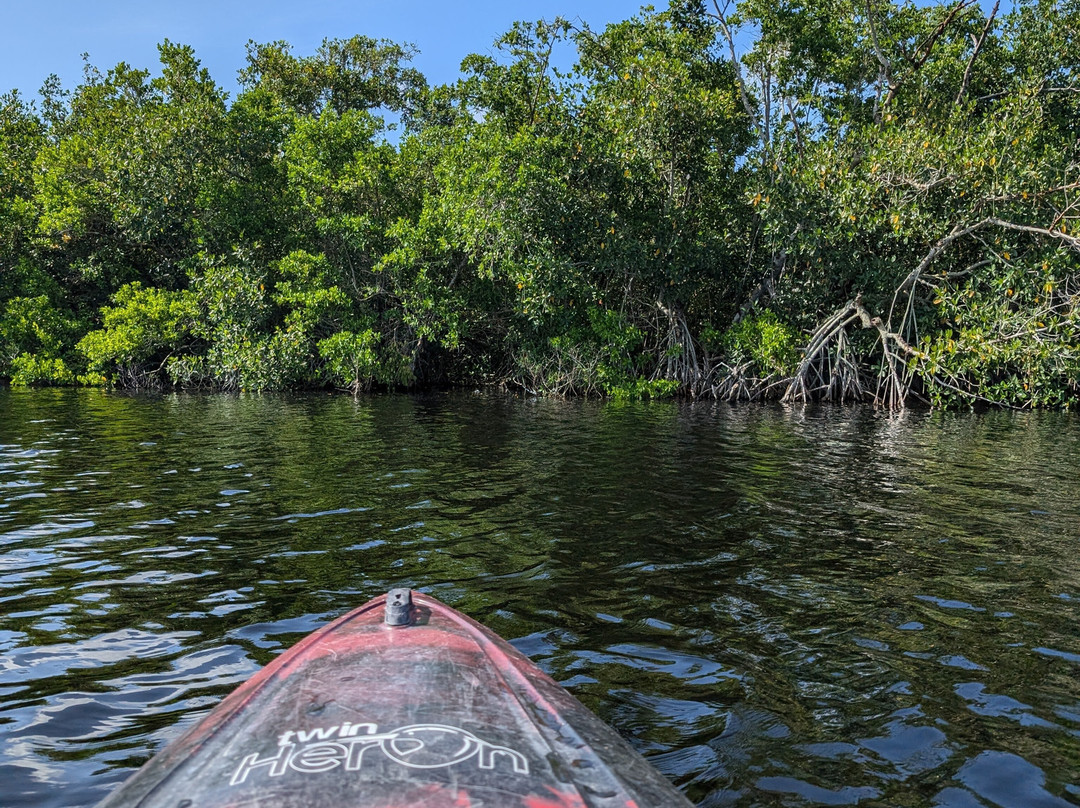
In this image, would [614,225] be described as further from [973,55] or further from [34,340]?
[34,340]

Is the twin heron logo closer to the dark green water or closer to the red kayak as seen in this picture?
the red kayak

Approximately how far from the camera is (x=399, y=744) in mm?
2127

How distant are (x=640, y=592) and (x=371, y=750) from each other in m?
3.28

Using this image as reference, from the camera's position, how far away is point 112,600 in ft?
16.2

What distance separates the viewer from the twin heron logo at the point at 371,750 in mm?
2029

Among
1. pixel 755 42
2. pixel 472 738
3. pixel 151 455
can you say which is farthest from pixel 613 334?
pixel 472 738

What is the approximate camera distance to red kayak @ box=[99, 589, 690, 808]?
1.93 m

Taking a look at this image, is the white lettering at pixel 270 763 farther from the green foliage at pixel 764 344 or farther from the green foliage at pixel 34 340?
the green foliage at pixel 34 340

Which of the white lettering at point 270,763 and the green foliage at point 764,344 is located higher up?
the green foliage at point 764,344

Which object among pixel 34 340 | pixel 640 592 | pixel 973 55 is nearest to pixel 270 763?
pixel 640 592

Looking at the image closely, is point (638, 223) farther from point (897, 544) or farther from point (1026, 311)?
point (897, 544)

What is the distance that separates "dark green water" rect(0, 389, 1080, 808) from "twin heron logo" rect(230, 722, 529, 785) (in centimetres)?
117

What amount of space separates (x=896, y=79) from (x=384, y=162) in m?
14.4

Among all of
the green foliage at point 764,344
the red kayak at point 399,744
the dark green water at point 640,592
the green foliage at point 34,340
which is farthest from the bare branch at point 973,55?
the green foliage at point 34,340
